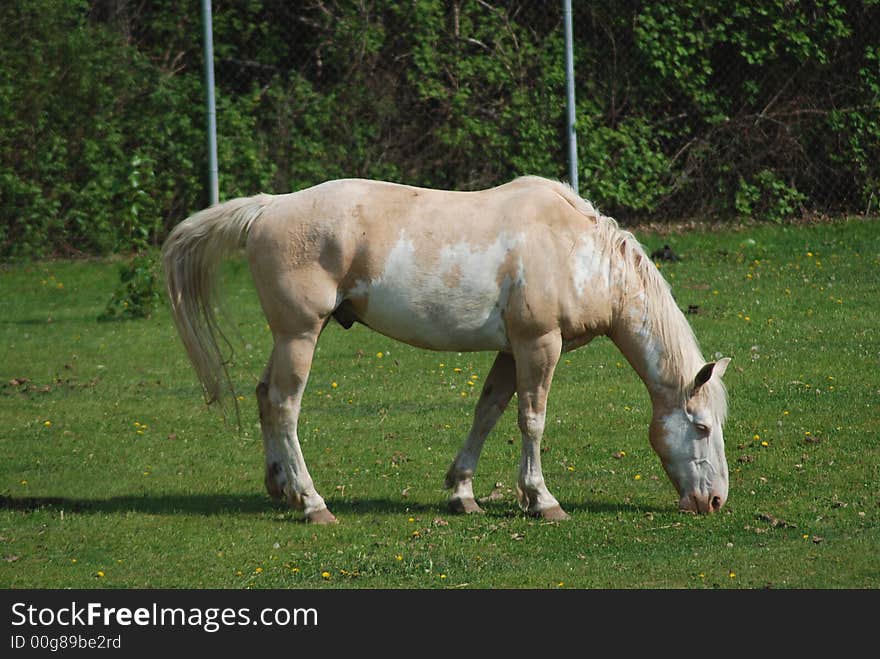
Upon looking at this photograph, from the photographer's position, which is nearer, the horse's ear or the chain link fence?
the horse's ear

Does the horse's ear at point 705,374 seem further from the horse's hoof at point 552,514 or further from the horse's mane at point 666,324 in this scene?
the horse's hoof at point 552,514

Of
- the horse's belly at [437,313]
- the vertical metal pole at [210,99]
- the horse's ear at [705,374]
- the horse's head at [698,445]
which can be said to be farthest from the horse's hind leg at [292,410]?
the vertical metal pole at [210,99]

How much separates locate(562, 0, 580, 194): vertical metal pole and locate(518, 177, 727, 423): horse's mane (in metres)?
6.53

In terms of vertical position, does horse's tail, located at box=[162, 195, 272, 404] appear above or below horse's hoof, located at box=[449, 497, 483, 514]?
above

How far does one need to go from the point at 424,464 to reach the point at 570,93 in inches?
270

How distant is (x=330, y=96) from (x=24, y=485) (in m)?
8.39

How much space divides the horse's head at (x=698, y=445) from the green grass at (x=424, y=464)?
0.48 ft

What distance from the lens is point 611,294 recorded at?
7.22 m

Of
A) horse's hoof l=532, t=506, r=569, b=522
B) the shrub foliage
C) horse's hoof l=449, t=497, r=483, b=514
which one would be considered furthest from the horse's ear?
the shrub foliage

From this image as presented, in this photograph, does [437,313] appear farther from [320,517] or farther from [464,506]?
[320,517]

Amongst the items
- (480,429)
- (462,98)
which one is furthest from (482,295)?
(462,98)

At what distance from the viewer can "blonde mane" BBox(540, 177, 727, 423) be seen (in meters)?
7.23

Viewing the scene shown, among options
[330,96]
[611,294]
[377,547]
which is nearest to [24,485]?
[377,547]

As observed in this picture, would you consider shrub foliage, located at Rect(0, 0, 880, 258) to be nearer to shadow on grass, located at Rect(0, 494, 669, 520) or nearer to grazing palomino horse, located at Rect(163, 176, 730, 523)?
shadow on grass, located at Rect(0, 494, 669, 520)
